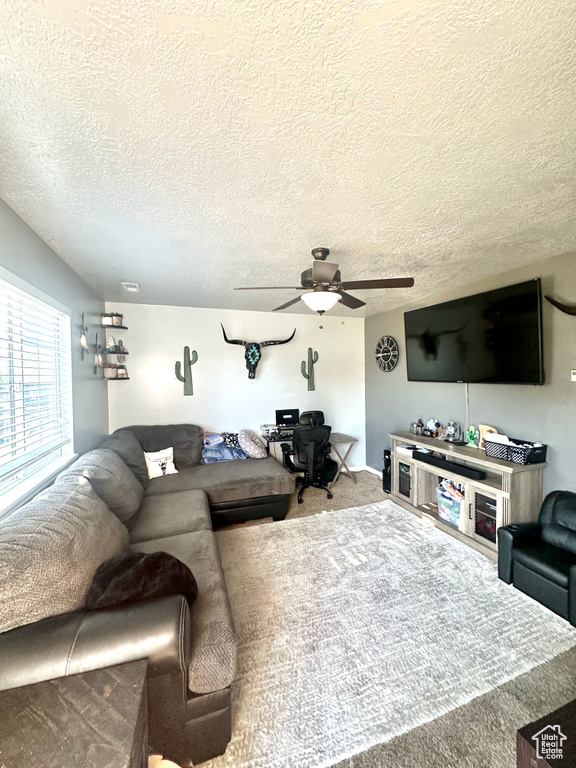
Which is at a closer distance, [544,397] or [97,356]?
[544,397]

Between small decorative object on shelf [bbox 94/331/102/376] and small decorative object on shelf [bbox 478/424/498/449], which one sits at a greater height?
small decorative object on shelf [bbox 94/331/102/376]

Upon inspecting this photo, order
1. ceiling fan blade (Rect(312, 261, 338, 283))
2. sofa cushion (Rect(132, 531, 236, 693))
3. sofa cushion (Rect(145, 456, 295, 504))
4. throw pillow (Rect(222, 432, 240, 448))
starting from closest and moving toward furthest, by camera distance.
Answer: sofa cushion (Rect(132, 531, 236, 693))
ceiling fan blade (Rect(312, 261, 338, 283))
sofa cushion (Rect(145, 456, 295, 504))
throw pillow (Rect(222, 432, 240, 448))

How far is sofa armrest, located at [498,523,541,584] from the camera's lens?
6.81 feet

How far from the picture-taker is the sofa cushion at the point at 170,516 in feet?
6.72

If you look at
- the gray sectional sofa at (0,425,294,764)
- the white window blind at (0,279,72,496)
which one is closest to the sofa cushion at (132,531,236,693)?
the gray sectional sofa at (0,425,294,764)

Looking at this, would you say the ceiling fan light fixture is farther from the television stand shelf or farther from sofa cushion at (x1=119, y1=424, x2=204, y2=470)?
sofa cushion at (x1=119, y1=424, x2=204, y2=470)

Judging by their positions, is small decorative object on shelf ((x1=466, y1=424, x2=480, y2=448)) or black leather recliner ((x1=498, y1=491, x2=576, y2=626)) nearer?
black leather recliner ((x1=498, y1=491, x2=576, y2=626))

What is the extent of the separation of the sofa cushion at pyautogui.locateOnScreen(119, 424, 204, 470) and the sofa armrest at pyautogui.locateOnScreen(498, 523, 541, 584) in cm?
315

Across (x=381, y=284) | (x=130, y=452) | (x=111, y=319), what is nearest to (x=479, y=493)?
(x=381, y=284)

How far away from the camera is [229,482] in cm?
301

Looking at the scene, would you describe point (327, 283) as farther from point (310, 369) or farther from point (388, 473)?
point (388, 473)

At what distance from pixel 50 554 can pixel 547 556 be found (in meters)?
2.85

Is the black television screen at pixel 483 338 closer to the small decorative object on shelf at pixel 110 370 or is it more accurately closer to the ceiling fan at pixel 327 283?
the ceiling fan at pixel 327 283

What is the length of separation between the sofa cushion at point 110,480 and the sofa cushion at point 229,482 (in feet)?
1.83
